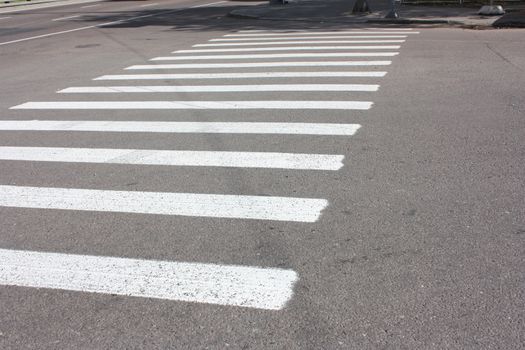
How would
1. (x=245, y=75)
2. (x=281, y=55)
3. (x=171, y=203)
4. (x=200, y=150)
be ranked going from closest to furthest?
(x=171, y=203), (x=200, y=150), (x=245, y=75), (x=281, y=55)

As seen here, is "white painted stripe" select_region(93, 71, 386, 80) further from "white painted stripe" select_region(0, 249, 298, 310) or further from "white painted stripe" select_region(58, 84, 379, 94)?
"white painted stripe" select_region(0, 249, 298, 310)

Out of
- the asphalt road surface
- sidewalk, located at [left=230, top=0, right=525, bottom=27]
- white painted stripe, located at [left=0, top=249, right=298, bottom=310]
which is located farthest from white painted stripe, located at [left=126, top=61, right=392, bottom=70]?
white painted stripe, located at [left=0, top=249, right=298, bottom=310]

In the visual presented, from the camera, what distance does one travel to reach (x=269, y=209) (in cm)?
559

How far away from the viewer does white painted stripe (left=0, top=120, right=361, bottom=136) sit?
314 inches

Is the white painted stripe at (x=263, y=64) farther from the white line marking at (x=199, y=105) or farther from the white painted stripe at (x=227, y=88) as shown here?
the white line marking at (x=199, y=105)

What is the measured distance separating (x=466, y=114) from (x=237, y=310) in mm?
5541

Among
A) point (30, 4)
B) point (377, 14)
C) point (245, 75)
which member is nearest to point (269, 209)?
point (245, 75)

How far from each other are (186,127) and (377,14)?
48.2 feet

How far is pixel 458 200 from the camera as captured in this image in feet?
18.3

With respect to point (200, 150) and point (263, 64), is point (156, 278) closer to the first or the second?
point (200, 150)

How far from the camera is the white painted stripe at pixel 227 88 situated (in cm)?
1032

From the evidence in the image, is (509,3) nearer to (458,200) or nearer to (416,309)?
(458,200)

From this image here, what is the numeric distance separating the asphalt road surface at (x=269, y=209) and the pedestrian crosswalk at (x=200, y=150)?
1.1 inches

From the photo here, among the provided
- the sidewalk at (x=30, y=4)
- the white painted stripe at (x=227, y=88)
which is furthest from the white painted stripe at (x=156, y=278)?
the sidewalk at (x=30, y=4)
